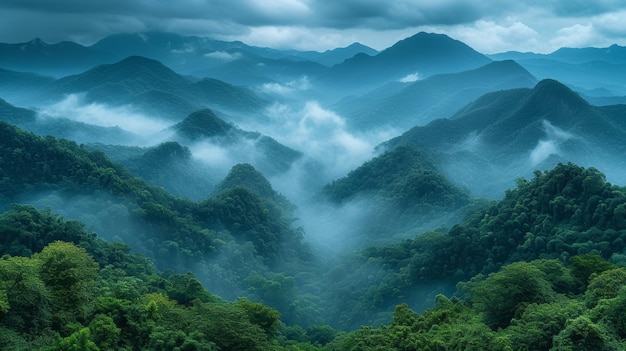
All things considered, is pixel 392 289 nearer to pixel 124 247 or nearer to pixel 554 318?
pixel 124 247

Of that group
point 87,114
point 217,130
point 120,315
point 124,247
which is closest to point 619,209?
point 120,315

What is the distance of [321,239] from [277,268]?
60.6 ft

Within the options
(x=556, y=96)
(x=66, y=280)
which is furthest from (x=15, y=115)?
(x=556, y=96)

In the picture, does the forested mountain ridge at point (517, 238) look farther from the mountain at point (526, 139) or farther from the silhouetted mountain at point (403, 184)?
the mountain at point (526, 139)

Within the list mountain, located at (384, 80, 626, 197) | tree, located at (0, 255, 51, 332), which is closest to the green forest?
tree, located at (0, 255, 51, 332)

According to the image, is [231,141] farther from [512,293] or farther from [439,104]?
[439,104]

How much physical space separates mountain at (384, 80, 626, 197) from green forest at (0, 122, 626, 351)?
17583mm

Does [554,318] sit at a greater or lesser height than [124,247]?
lesser

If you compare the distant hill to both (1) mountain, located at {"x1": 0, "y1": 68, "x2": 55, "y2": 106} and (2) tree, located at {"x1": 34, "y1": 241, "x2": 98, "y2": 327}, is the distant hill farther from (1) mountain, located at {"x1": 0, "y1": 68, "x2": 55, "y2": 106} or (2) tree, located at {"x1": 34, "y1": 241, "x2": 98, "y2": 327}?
(1) mountain, located at {"x1": 0, "y1": 68, "x2": 55, "y2": 106}

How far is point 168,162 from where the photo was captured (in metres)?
86.1

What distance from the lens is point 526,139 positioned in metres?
96.1

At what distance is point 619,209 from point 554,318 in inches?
878

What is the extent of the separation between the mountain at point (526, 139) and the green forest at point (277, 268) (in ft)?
57.7

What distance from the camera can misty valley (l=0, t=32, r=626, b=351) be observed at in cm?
1909
